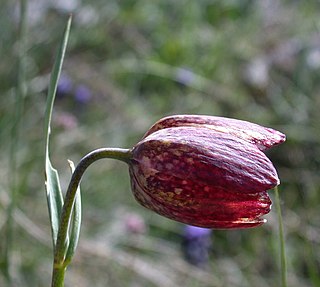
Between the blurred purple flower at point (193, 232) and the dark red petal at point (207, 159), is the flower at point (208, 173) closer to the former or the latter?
the dark red petal at point (207, 159)

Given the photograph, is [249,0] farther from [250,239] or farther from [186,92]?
[250,239]

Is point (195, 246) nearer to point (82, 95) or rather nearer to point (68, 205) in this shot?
point (82, 95)

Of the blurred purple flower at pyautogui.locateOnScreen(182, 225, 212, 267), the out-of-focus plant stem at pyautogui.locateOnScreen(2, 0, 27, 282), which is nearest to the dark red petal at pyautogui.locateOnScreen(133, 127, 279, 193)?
the out-of-focus plant stem at pyautogui.locateOnScreen(2, 0, 27, 282)

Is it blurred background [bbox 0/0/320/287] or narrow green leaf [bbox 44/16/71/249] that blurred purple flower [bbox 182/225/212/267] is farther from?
narrow green leaf [bbox 44/16/71/249]

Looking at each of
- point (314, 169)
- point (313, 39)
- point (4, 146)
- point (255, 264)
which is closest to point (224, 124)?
point (4, 146)

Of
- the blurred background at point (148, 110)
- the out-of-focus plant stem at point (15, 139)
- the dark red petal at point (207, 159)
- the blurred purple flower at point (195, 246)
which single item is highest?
the dark red petal at point (207, 159)

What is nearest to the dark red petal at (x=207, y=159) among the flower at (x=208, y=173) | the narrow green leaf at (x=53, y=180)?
the flower at (x=208, y=173)

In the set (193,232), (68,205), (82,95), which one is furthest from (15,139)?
(82,95)
